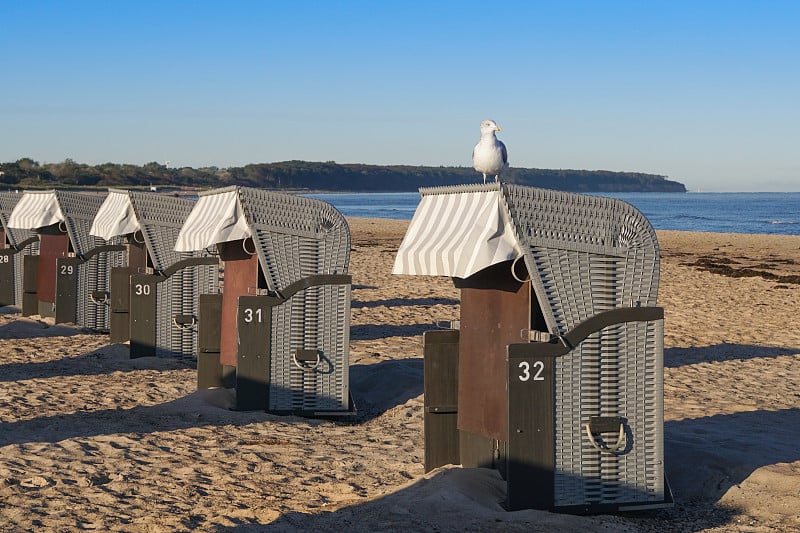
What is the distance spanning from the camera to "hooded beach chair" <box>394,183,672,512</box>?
6555 millimetres

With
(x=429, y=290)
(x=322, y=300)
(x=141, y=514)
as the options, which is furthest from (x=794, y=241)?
(x=141, y=514)

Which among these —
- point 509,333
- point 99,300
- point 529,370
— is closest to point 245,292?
point 509,333

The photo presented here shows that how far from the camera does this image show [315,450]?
28.7 ft

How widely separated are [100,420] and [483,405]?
158 inches

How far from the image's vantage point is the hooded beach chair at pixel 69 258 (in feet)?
51.8

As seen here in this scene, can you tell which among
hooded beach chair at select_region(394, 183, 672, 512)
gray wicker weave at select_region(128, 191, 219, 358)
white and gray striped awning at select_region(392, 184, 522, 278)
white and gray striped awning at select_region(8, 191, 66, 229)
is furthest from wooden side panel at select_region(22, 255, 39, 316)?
hooded beach chair at select_region(394, 183, 672, 512)

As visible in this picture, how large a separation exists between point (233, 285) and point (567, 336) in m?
5.08

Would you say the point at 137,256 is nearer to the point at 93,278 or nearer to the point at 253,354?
the point at 93,278

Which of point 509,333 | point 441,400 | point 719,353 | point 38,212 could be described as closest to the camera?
point 509,333

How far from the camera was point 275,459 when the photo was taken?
27.5 feet

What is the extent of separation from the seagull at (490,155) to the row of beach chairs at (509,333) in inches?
12.1

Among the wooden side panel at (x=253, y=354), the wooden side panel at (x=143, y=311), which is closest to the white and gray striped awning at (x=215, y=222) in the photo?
the wooden side panel at (x=253, y=354)

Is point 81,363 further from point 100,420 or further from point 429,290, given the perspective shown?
point 429,290

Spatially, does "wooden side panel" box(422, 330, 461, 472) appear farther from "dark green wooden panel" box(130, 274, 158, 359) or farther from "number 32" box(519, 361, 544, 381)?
"dark green wooden panel" box(130, 274, 158, 359)
